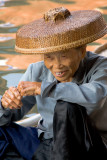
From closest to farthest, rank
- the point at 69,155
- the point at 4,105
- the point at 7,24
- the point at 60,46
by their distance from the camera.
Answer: the point at 60,46 < the point at 69,155 < the point at 4,105 < the point at 7,24

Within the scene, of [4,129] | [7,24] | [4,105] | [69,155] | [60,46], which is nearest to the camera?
[60,46]

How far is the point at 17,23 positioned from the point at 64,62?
5.17m

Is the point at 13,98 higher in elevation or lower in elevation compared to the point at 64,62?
lower

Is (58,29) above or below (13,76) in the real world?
above

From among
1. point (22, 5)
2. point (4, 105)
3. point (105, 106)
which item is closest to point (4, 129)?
point (4, 105)

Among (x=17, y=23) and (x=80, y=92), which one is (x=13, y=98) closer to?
(x=80, y=92)

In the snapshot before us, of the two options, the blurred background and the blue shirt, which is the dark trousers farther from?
the blurred background

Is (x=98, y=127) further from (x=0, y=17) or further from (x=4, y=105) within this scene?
(x=0, y=17)

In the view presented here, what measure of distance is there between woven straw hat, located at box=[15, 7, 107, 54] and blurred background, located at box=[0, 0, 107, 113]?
2135 millimetres

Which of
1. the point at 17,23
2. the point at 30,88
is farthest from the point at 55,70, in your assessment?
the point at 17,23

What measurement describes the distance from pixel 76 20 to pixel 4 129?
91cm

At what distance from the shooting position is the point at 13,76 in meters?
4.53

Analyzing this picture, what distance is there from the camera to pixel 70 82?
197 centimetres

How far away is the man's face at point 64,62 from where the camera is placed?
1963mm
